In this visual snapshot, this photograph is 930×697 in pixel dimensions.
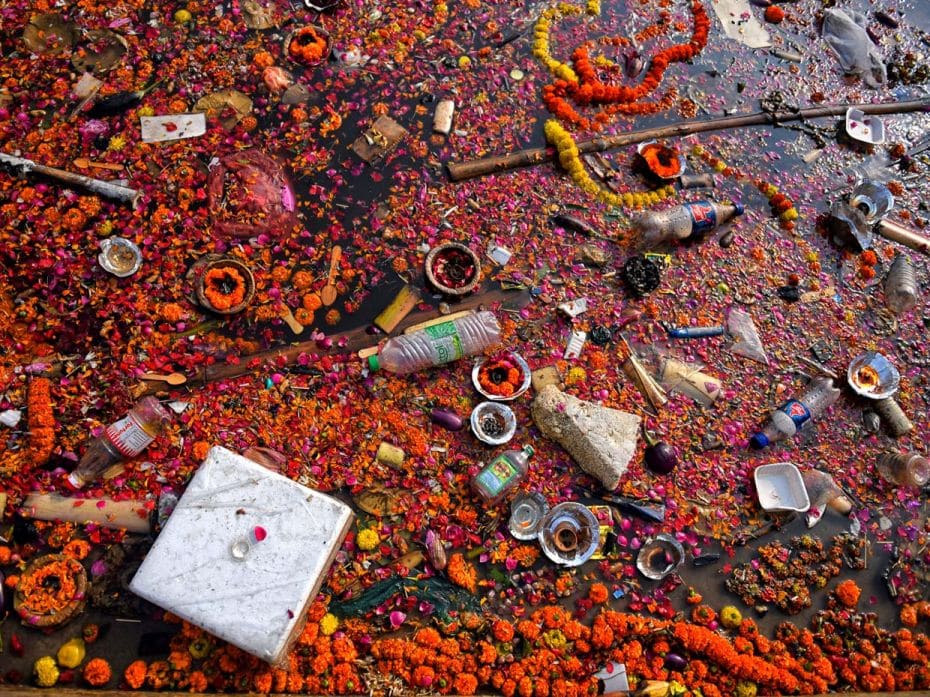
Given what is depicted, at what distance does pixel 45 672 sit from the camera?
13.6 feet

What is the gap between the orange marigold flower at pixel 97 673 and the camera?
4.14m

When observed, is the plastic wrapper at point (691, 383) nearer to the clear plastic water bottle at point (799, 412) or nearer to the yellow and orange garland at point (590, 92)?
the clear plastic water bottle at point (799, 412)

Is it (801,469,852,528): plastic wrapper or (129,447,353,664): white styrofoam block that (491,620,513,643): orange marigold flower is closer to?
(129,447,353,664): white styrofoam block

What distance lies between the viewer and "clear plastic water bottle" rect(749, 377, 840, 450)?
17.5 ft

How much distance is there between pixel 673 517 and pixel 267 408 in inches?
138

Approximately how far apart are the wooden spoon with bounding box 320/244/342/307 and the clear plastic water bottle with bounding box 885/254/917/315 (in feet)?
18.1

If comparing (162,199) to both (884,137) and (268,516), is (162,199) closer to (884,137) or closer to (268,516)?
(268,516)

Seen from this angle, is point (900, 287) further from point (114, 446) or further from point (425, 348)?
point (114, 446)

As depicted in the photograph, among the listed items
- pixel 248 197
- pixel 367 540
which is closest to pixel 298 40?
pixel 248 197

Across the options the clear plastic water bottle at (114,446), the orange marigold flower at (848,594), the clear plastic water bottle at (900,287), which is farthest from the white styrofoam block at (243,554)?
the clear plastic water bottle at (900,287)

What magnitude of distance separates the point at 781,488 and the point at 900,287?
2.62 m

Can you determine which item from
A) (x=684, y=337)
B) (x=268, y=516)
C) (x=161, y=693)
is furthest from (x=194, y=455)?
(x=684, y=337)

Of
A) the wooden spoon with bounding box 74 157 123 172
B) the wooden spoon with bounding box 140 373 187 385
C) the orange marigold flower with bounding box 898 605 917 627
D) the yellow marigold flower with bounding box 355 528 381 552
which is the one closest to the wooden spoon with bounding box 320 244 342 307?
the wooden spoon with bounding box 140 373 187 385

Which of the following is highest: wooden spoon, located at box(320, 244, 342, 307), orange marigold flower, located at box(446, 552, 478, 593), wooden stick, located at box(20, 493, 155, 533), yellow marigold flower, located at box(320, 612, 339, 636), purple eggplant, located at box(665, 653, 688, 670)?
wooden spoon, located at box(320, 244, 342, 307)
